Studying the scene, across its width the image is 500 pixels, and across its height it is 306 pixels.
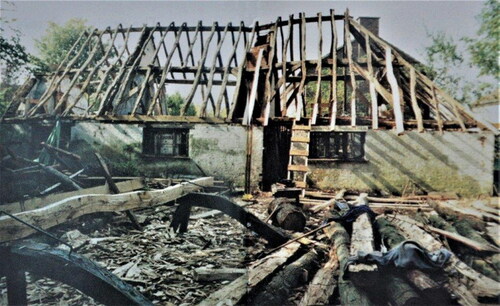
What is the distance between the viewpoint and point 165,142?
11.3m

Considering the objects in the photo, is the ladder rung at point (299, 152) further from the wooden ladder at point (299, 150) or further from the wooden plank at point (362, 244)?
the wooden plank at point (362, 244)

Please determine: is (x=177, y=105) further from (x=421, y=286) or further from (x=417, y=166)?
(x=421, y=286)

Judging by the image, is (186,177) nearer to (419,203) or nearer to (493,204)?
(419,203)

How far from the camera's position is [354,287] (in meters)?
3.15

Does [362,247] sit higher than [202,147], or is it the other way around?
[202,147]

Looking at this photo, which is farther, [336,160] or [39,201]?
[336,160]

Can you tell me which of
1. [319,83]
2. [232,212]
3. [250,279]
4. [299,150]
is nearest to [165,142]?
[299,150]

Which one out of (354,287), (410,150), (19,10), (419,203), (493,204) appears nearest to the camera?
(354,287)

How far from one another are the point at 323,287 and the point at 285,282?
0.51m

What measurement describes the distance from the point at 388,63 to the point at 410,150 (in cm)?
308

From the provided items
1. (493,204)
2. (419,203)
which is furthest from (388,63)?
(493,204)

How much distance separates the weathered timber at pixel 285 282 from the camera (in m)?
3.39

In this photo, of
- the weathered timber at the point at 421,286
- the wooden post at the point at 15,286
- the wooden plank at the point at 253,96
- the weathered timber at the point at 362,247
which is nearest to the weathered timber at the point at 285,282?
the weathered timber at the point at 362,247

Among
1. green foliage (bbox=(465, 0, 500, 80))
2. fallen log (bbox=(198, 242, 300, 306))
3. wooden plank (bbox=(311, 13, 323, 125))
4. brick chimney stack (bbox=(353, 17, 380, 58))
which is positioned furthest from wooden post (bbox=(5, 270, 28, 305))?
brick chimney stack (bbox=(353, 17, 380, 58))
